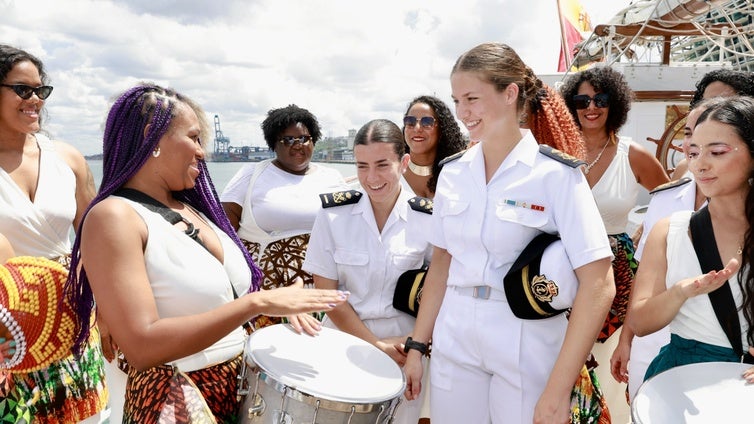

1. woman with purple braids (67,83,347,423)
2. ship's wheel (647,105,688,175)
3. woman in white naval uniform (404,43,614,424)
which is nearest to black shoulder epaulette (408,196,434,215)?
woman in white naval uniform (404,43,614,424)

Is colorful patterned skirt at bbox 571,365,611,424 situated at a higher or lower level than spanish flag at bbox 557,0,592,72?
lower

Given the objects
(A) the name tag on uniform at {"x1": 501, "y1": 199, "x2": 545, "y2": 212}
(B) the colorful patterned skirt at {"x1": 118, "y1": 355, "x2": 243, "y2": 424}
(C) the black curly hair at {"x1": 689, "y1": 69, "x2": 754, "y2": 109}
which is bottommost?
(B) the colorful patterned skirt at {"x1": 118, "y1": 355, "x2": 243, "y2": 424}

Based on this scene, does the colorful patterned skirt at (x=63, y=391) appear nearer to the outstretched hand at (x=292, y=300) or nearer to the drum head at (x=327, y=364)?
the drum head at (x=327, y=364)

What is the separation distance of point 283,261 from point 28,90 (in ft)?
5.60

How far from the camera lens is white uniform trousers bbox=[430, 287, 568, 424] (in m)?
2.17

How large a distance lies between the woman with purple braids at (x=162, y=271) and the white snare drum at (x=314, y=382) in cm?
16

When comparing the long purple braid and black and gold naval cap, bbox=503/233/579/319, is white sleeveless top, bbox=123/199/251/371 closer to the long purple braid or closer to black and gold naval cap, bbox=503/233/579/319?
the long purple braid

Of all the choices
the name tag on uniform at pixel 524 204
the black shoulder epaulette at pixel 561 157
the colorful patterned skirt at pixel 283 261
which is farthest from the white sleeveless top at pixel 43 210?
the black shoulder epaulette at pixel 561 157

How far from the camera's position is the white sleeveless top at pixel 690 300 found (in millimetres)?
2105

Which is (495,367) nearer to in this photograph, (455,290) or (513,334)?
(513,334)

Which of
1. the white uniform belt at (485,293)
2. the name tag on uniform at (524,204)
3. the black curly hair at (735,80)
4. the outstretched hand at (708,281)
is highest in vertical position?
the black curly hair at (735,80)

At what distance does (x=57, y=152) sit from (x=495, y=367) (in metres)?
2.60

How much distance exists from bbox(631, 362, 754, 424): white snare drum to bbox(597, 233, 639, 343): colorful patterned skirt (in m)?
1.70

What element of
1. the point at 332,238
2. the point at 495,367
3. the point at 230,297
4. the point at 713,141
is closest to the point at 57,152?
the point at 332,238
